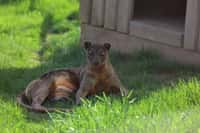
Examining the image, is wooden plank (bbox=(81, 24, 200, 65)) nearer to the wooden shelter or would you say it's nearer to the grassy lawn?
the wooden shelter

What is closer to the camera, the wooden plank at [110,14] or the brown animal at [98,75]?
the brown animal at [98,75]

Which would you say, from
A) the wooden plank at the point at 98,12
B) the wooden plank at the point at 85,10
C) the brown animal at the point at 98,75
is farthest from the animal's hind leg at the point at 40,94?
the wooden plank at the point at 85,10

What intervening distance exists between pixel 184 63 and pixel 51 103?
2.22 meters

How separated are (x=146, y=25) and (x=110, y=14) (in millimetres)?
774

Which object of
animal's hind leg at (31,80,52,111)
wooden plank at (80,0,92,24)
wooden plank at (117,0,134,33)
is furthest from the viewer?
wooden plank at (80,0,92,24)

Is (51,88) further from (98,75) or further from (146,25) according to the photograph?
(146,25)

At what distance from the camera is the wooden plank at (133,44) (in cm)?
888

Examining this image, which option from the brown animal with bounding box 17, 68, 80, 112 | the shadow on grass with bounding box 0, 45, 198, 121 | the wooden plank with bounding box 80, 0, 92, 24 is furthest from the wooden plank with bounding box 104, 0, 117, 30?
the brown animal with bounding box 17, 68, 80, 112

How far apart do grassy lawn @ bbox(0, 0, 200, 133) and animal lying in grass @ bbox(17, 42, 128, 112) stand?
8.0 inches

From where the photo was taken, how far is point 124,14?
9.87m

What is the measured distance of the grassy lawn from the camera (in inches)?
220

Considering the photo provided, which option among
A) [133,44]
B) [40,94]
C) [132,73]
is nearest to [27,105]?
[40,94]

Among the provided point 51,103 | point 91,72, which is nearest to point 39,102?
point 51,103

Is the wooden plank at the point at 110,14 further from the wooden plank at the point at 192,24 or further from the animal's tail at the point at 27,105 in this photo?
the animal's tail at the point at 27,105
